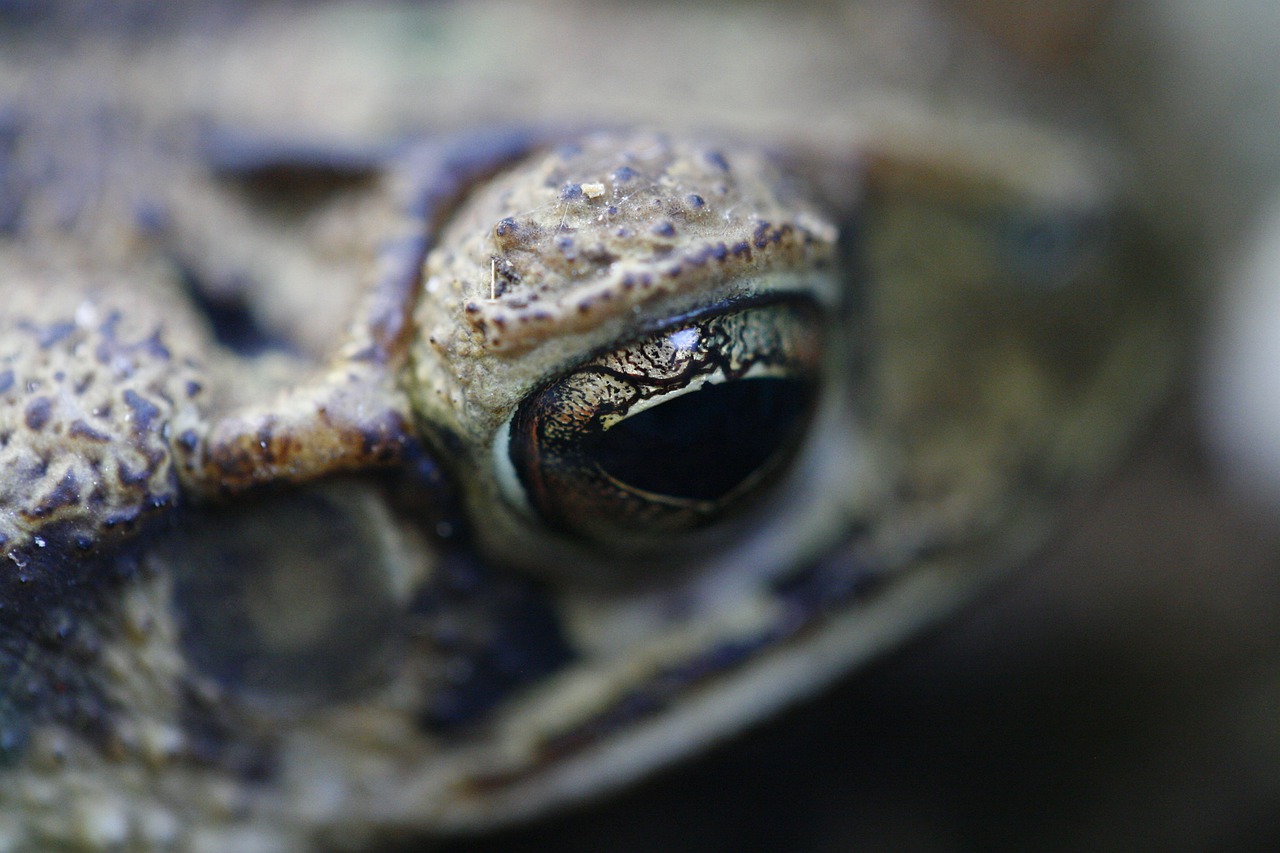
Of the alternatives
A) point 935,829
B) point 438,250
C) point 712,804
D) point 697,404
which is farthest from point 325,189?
point 935,829

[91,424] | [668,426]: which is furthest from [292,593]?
[668,426]

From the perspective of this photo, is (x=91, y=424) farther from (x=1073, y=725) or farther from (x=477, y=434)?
(x=1073, y=725)

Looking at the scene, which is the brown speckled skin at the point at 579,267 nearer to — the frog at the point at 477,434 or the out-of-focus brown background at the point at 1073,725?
the frog at the point at 477,434

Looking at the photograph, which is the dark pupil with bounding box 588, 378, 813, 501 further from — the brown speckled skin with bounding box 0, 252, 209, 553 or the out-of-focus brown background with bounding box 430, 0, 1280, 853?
the out-of-focus brown background with bounding box 430, 0, 1280, 853

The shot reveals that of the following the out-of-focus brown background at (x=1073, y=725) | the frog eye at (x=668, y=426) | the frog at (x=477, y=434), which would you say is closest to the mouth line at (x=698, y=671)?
the frog at (x=477, y=434)

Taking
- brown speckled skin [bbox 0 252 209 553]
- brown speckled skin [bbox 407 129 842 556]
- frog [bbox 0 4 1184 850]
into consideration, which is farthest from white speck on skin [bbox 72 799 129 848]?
brown speckled skin [bbox 407 129 842 556]

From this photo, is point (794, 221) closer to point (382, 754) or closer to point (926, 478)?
point (926, 478)

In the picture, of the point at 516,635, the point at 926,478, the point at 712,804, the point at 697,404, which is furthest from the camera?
the point at 712,804
